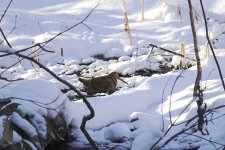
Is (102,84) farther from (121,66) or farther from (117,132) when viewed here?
(117,132)

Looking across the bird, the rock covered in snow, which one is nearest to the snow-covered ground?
the rock covered in snow

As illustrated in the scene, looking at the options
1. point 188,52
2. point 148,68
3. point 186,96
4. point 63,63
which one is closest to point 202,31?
point 188,52

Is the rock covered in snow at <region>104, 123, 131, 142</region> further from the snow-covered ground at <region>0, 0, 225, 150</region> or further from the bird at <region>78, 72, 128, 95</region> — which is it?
the bird at <region>78, 72, 128, 95</region>

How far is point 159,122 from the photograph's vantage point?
3.53 m

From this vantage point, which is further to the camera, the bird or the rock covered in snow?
the bird

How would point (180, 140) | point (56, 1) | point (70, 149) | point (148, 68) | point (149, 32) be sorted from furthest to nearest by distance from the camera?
point (56, 1)
point (149, 32)
point (148, 68)
point (70, 149)
point (180, 140)

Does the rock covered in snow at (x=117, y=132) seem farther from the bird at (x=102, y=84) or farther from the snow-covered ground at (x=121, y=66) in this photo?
the bird at (x=102, y=84)

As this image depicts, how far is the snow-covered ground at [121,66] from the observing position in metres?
3.29

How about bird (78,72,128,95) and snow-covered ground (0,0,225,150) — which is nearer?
snow-covered ground (0,0,225,150)

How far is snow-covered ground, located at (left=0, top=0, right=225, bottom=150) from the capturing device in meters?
3.29

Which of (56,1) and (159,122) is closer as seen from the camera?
(159,122)

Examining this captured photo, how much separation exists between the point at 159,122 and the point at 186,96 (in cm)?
52

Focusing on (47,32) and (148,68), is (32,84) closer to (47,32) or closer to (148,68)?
(148,68)

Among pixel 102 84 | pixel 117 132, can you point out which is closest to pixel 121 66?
pixel 102 84
